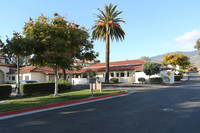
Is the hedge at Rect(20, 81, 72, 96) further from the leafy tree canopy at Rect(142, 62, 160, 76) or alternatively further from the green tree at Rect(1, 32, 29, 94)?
the leafy tree canopy at Rect(142, 62, 160, 76)

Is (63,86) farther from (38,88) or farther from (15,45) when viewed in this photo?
(15,45)

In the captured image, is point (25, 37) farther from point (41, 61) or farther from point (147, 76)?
point (147, 76)

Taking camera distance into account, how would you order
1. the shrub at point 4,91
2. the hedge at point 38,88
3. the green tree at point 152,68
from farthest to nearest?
the green tree at point 152,68, the hedge at point 38,88, the shrub at point 4,91

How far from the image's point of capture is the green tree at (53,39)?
12078mm

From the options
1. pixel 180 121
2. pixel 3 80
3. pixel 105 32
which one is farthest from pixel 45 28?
pixel 3 80

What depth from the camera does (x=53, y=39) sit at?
12180 millimetres

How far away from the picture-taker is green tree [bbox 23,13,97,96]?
12.1 m

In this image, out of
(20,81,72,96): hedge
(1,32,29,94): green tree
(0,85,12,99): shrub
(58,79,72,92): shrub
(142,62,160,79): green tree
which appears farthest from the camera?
(142,62,160,79): green tree

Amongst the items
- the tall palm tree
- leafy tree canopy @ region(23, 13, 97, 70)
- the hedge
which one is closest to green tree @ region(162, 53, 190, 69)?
the tall palm tree

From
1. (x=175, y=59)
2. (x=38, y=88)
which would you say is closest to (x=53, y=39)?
(x=38, y=88)

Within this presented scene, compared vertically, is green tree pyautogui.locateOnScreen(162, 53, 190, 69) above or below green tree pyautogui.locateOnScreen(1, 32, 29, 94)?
above

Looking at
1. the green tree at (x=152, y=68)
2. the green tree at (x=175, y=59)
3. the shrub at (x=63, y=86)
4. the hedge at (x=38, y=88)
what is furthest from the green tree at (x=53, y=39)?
the green tree at (x=175, y=59)

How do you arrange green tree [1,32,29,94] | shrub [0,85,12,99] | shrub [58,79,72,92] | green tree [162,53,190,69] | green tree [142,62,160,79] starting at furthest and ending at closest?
green tree [162,53,190,69] < green tree [142,62,160,79] < shrub [58,79,72,92] < shrub [0,85,12,99] < green tree [1,32,29,94]

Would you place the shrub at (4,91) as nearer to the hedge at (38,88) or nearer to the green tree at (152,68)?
the hedge at (38,88)
